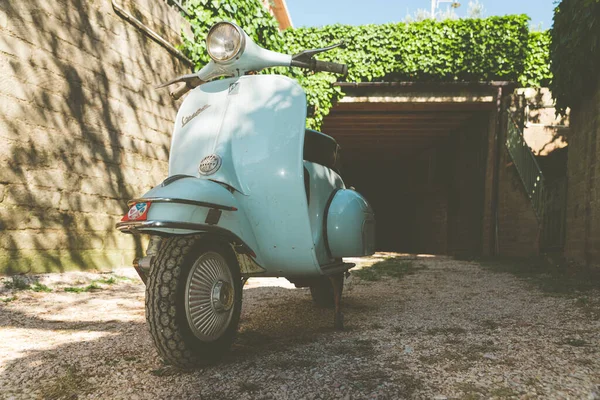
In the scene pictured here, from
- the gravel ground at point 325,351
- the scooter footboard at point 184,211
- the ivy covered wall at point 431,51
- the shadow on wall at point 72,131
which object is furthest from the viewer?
the ivy covered wall at point 431,51

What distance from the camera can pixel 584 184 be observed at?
5.41m

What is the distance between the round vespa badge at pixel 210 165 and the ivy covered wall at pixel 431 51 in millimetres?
6770

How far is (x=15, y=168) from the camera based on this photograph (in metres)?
3.93

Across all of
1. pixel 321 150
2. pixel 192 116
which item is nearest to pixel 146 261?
pixel 192 116

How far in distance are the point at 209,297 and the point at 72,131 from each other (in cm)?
351

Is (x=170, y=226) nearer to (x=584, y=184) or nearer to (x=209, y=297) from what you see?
(x=209, y=297)

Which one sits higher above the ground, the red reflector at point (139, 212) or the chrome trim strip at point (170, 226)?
the red reflector at point (139, 212)

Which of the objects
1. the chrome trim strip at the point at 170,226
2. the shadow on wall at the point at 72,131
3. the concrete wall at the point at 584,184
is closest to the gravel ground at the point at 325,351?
the chrome trim strip at the point at 170,226

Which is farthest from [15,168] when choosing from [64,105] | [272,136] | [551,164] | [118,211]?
[551,164]

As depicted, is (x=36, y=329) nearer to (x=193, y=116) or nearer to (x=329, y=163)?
(x=193, y=116)

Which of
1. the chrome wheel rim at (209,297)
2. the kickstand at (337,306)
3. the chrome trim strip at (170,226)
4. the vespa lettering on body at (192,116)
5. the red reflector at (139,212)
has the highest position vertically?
the vespa lettering on body at (192,116)

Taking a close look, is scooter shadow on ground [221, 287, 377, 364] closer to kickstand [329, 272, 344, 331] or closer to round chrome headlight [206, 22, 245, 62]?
kickstand [329, 272, 344, 331]

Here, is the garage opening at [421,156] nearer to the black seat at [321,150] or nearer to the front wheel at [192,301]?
the black seat at [321,150]

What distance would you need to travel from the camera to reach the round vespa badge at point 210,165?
6.95ft
